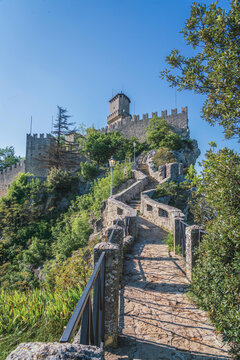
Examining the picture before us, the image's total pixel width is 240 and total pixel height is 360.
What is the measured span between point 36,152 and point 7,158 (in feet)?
66.4

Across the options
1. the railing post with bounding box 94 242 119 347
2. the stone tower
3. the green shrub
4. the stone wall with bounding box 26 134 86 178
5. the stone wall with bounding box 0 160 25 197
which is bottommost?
the green shrub

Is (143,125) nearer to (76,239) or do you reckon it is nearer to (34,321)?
(76,239)

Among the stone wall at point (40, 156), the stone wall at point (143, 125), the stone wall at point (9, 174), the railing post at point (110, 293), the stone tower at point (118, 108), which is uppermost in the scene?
the stone tower at point (118, 108)

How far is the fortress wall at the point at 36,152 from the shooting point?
32312 millimetres

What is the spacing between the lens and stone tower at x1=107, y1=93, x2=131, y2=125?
136 ft

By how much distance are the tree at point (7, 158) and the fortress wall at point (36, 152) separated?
1751cm

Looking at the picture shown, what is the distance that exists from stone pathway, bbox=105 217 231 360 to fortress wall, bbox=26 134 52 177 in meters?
30.2

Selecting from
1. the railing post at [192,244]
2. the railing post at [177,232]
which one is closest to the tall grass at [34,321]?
the railing post at [192,244]

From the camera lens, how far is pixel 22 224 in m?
20.0

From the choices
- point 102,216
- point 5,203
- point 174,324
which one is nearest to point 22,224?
point 5,203

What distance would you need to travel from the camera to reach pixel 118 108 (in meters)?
41.7

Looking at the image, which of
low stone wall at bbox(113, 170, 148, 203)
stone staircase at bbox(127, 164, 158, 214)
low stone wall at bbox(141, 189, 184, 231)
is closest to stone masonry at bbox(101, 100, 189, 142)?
stone staircase at bbox(127, 164, 158, 214)

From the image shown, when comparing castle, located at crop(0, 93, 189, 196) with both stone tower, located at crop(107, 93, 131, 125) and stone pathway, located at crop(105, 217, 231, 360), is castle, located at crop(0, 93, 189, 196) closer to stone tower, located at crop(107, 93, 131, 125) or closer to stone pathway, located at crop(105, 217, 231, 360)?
stone tower, located at crop(107, 93, 131, 125)

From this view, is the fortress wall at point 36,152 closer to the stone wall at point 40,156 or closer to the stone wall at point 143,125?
the stone wall at point 40,156
